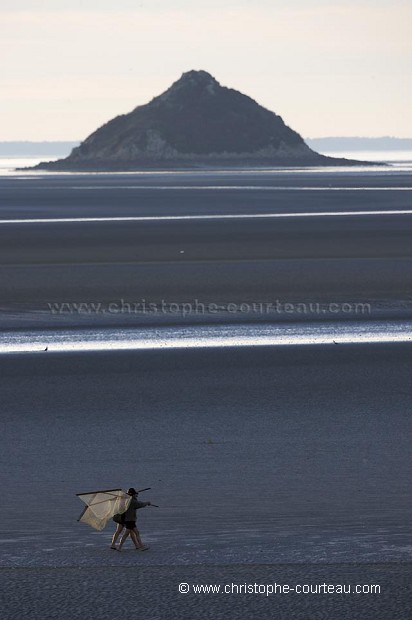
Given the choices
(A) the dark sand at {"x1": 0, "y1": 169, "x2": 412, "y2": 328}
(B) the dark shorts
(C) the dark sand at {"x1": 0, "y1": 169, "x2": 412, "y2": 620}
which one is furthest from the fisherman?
(A) the dark sand at {"x1": 0, "y1": 169, "x2": 412, "y2": 328}

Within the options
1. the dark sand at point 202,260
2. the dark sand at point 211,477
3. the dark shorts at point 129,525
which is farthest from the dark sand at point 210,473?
the dark sand at point 202,260

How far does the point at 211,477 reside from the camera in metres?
8.65

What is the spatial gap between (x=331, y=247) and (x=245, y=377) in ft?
63.5

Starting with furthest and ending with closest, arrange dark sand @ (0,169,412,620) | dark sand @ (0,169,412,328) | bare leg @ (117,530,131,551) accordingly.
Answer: dark sand @ (0,169,412,328)
bare leg @ (117,530,131,551)
dark sand @ (0,169,412,620)

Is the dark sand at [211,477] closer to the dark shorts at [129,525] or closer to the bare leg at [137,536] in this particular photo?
the bare leg at [137,536]

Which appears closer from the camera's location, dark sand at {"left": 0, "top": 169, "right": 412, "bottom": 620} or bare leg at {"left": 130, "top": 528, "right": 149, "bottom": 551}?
dark sand at {"left": 0, "top": 169, "right": 412, "bottom": 620}

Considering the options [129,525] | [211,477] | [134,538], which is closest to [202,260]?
[211,477]

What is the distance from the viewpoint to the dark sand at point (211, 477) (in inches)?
247

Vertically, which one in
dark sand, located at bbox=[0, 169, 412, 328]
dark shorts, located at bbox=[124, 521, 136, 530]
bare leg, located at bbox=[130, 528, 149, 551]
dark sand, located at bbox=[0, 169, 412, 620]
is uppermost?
dark shorts, located at bbox=[124, 521, 136, 530]

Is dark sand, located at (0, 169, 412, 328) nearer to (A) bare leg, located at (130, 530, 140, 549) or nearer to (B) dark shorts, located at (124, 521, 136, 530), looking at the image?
(A) bare leg, located at (130, 530, 140, 549)

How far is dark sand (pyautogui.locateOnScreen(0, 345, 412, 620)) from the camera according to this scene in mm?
6277

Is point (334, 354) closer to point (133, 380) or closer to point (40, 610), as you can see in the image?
point (133, 380)

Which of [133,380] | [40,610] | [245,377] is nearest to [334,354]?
[245,377]

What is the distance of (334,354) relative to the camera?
1443cm
